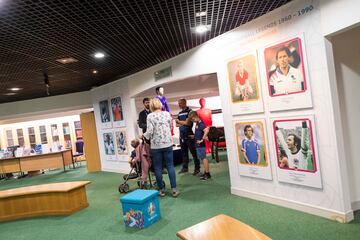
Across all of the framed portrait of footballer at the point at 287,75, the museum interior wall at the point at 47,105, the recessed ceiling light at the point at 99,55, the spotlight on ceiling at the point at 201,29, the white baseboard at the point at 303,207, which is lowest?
the white baseboard at the point at 303,207

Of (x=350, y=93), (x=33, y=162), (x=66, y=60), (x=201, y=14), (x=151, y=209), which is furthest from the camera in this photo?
(x=33, y=162)

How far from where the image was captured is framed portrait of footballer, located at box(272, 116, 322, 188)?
3.12 meters

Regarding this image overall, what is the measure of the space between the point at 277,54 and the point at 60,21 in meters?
2.45

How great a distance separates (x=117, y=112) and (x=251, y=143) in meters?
4.90

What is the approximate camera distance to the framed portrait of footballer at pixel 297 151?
3119 mm

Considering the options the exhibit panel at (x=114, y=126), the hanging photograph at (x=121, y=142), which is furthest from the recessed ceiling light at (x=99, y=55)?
the hanging photograph at (x=121, y=142)

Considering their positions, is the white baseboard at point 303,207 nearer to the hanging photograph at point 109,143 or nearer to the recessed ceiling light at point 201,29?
the recessed ceiling light at point 201,29

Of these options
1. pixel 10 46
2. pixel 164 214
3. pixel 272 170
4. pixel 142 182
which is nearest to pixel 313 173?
Result: pixel 272 170

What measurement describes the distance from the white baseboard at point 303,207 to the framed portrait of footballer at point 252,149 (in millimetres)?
277

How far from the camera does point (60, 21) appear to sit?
10.1 feet

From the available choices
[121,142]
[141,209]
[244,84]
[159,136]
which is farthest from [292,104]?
[121,142]

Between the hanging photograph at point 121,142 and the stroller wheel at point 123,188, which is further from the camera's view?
A: the hanging photograph at point 121,142

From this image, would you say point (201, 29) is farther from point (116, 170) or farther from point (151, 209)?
point (116, 170)

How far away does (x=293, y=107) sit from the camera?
10.7 ft
